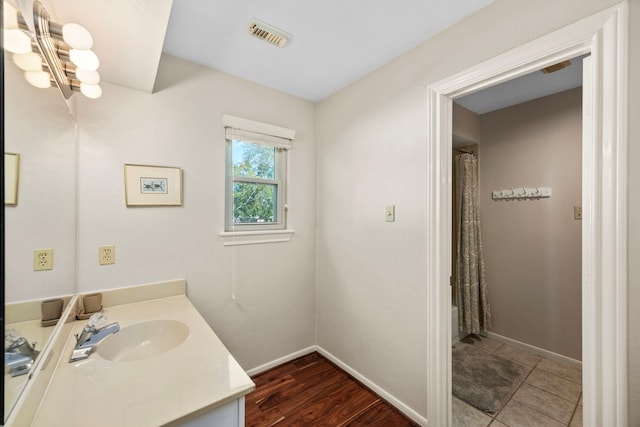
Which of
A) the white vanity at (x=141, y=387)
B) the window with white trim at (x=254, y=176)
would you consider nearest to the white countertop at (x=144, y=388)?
the white vanity at (x=141, y=387)

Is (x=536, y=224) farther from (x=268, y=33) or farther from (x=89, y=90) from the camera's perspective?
(x=89, y=90)

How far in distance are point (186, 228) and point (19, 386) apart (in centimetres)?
122

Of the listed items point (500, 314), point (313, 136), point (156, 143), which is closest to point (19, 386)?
point (156, 143)

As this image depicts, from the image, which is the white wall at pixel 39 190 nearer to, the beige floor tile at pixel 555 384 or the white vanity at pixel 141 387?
the white vanity at pixel 141 387

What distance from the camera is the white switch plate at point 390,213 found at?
1.79 m

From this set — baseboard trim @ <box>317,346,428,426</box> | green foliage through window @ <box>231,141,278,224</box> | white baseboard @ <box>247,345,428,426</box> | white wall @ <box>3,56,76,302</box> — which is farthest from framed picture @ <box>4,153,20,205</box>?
baseboard trim @ <box>317,346,428,426</box>

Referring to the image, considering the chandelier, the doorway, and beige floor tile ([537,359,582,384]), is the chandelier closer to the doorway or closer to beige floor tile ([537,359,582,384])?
the doorway

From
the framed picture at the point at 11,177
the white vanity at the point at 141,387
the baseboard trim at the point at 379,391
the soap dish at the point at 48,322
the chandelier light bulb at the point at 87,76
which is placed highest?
the chandelier light bulb at the point at 87,76

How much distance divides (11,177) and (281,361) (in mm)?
2184

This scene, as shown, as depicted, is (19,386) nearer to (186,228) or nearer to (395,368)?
(186,228)

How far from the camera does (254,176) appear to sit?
2156 mm

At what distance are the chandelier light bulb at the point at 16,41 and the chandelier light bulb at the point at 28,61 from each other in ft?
0.04

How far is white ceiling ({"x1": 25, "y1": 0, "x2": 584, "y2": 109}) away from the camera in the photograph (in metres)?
1.08

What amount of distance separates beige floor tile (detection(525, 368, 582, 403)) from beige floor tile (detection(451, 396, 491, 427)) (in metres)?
0.67
